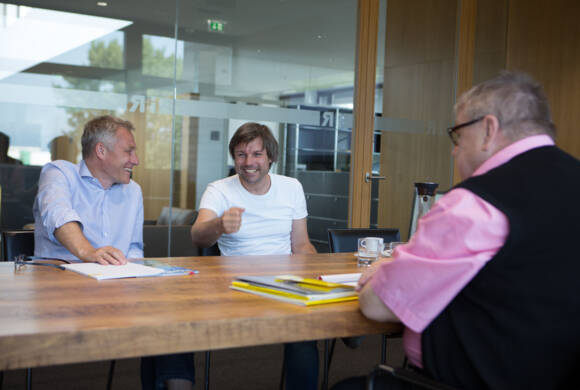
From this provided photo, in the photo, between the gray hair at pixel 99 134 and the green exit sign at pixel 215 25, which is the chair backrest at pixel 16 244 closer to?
the gray hair at pixel 99 134

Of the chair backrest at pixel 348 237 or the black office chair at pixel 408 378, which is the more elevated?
the chair backrest at pixel 348 237

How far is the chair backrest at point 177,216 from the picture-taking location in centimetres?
441

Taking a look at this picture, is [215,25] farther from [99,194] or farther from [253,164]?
[99,194]

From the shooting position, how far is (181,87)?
443 centimetres

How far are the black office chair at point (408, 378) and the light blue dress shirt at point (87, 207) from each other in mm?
1519

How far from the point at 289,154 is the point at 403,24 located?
5.81 feet

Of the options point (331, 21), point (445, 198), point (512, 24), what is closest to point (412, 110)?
point (331, 21)

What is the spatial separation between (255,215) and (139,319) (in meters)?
1.74

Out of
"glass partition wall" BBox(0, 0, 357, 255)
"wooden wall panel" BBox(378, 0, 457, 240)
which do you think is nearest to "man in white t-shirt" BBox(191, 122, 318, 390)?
"glass partition wall" BBox(0, 0, 357, 255)

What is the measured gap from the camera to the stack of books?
5.09 feet

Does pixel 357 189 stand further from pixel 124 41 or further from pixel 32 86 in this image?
pixel 32 86

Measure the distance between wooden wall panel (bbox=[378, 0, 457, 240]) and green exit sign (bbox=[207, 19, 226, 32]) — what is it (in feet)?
5.41

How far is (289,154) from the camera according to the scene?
495 cm

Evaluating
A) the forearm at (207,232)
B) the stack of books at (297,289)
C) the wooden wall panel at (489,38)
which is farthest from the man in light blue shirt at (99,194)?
the wooden wall panel at (489,38)
